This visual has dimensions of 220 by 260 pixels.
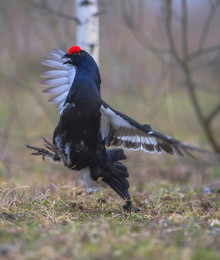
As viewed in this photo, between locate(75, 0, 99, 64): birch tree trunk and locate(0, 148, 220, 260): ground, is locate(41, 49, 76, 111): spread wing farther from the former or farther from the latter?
locate(0, 148, 220, 260): ground

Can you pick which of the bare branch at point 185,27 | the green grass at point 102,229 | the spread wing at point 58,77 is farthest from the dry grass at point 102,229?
the bare branch at point 185,27

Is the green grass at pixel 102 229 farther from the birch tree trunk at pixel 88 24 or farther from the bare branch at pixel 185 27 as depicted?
the bare branch at pixel 185 27

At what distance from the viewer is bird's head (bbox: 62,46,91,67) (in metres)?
4.46

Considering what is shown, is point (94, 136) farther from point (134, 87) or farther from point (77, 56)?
point (134, 87)

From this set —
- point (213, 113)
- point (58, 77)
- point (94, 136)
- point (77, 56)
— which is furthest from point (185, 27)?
point (94, 136)

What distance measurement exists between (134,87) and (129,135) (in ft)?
19.5

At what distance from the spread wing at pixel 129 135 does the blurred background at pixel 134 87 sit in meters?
0.24

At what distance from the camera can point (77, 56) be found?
14.8ft

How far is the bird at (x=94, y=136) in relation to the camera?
4152mm

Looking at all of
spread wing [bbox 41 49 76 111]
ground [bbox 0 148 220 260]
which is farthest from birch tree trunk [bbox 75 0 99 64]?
ground [bbox 0 148 220 260]

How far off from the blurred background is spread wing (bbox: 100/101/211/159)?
0.80 ft

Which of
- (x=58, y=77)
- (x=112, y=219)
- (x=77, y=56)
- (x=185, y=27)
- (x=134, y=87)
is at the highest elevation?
(x=185, y=27)

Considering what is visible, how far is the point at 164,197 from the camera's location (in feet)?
15.5

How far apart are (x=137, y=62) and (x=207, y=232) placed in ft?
27.9
